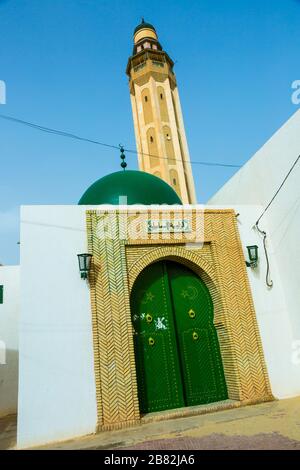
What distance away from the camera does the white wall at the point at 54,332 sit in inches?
218

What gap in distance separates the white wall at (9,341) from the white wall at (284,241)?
6.73 meters

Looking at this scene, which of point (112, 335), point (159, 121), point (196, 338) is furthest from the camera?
point (159, 121)

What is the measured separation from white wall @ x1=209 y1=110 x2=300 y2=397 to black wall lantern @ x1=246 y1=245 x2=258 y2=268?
411 millimetres

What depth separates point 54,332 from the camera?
5.98 metres

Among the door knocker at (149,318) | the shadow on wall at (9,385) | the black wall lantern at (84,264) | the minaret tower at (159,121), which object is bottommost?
the shadow on wall at (9,385)

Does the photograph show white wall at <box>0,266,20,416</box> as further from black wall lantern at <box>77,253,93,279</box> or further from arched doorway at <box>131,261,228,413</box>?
arched doorway at <box>131,261,228,413</box>

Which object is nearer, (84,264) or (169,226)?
(84,264)

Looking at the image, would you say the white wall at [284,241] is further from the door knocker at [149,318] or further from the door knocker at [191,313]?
the door knocker at [149,318]

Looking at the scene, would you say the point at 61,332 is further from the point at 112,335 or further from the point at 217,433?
the point at 217,433

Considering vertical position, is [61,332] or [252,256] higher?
[252,256]

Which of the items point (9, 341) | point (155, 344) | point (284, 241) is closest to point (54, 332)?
point (155, 344)

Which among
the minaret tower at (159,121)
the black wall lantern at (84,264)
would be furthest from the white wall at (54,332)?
the minaret tower at (159,121)

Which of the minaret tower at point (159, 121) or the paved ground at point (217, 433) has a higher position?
the minaret tower at point (159, 121)

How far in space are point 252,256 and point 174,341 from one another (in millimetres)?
2529
